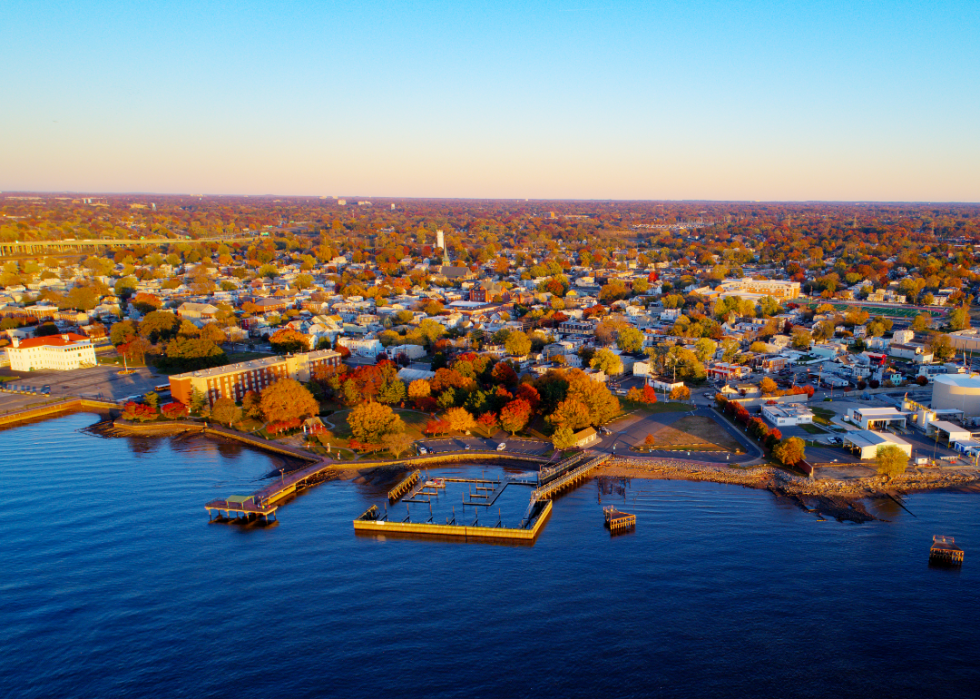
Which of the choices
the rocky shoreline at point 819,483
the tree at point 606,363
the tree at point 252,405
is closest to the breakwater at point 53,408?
the tree at point 252,405

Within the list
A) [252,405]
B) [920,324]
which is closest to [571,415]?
[252,405]

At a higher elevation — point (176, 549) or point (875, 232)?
point (875, 232)

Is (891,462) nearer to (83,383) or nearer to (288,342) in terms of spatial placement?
(288,342)

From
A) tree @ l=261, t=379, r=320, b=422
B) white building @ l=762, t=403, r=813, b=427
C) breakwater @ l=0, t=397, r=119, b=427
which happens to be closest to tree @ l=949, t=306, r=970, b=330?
white building @ l=762, t=403, r=813, b=427

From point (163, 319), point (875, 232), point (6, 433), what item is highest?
point (875, 232)

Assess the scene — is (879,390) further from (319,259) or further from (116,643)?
(319,259)

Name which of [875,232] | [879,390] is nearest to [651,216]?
[875,232]

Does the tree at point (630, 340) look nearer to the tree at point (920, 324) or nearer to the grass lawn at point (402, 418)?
the grass lawn at point (402, 418)
